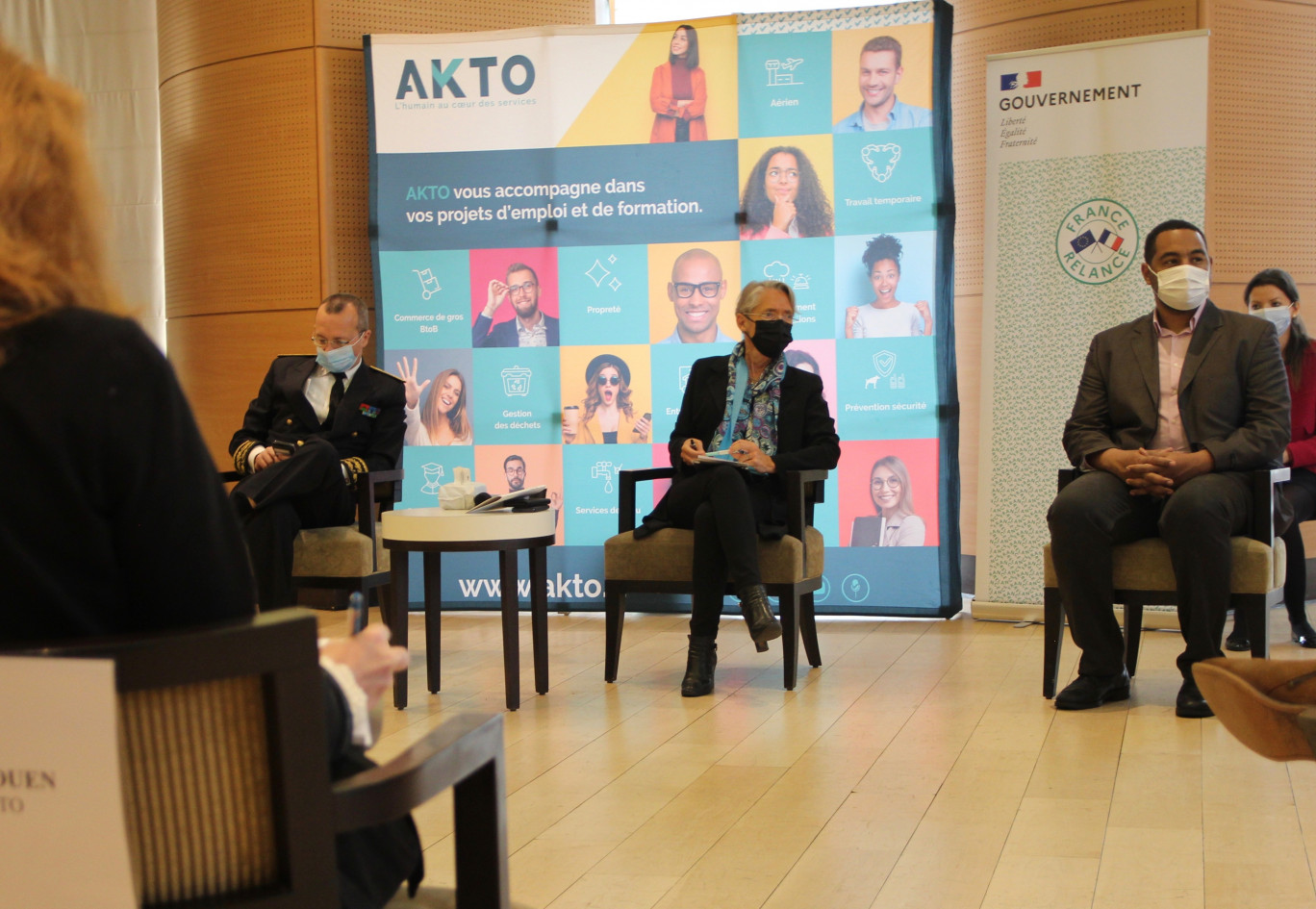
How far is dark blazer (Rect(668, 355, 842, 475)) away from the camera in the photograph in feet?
12.7

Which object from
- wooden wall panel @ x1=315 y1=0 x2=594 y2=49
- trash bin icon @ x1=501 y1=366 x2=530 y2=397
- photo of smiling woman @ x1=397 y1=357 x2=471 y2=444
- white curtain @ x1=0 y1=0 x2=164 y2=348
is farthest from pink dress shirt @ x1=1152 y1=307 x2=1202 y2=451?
white curtain @ x1=0 y1=0 x2=164 y2=348

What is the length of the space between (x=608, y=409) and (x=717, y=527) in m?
1.50

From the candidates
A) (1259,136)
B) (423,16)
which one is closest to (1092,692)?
(1259,136)

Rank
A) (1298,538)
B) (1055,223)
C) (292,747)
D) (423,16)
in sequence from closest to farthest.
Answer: (292,747) < (1298,538) < (1055,223) < (423,16)

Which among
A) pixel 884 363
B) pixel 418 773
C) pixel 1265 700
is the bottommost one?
pixel 1265 700

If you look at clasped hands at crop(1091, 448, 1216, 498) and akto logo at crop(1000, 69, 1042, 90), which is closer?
clasped hands at crop(1091, 448, 1216, 498)

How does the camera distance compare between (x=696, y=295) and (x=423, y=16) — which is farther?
(x=423, y=16)

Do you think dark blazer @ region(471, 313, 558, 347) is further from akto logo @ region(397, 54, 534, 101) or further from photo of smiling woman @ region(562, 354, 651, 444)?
akto logo @ region(397, 54, 534, 101)

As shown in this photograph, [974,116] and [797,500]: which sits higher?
[974,116]

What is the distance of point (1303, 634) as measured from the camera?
4.25 meters

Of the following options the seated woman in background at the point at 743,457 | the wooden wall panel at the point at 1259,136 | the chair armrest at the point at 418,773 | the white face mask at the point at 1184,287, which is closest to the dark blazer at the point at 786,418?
the seated woman in background at the point at 743,457

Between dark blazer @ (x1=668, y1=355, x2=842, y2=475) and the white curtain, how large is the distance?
12.3 feet

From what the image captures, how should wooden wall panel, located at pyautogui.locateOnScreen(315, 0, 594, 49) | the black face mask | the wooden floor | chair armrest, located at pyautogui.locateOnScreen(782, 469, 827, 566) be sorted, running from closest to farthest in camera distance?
the wooden floor
chair armrest, located at pyautogui.locateOnScreen(782, 469, 827, 566)
the black face mask
wooden wall panel, located at pyautogui.locateOnScreen(315, 0, 594, 49)

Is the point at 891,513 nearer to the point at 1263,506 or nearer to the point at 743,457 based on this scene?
the point at 743,457
